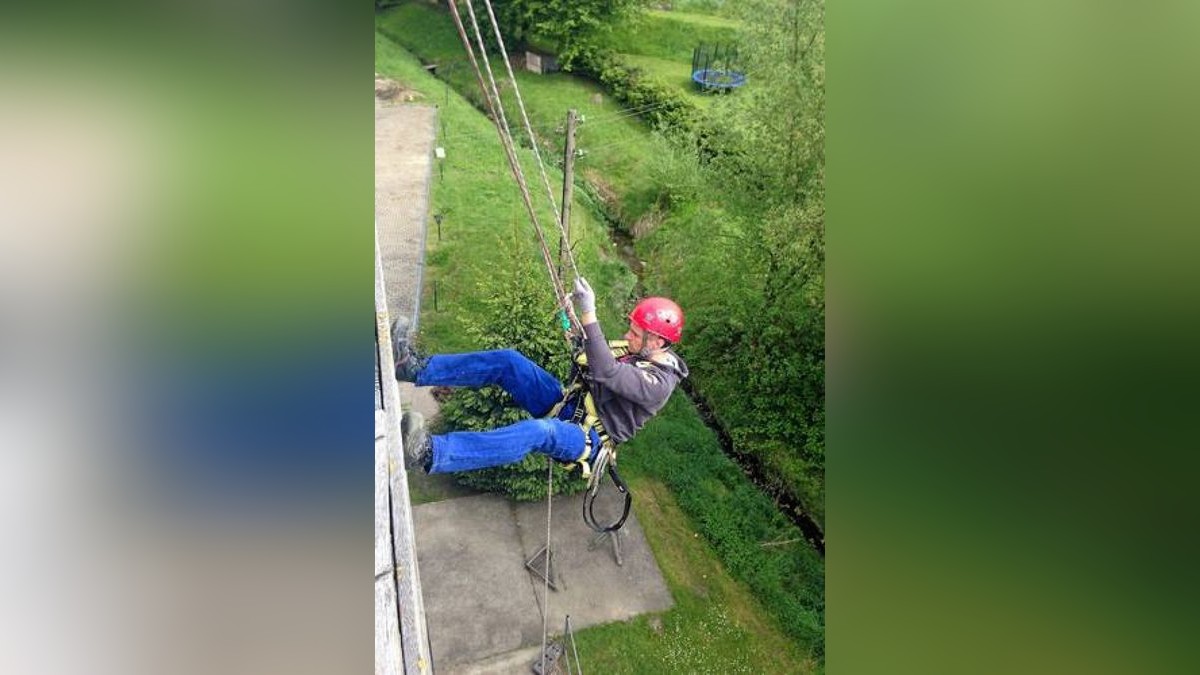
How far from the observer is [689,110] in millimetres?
16156

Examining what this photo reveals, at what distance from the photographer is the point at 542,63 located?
20.3 m

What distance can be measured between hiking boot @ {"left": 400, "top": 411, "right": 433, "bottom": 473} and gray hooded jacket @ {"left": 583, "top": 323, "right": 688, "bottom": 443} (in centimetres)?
91

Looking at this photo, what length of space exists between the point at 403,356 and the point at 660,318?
4.97 feet

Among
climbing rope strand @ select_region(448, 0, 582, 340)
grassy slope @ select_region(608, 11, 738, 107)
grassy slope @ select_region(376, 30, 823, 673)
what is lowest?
grassy slope @ select_region(376, 30, 823, 673)

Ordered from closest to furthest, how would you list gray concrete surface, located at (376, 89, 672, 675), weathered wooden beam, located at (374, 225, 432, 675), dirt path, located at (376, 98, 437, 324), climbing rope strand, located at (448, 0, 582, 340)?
1. weathered wooden beam, located at (374, 225, 432, 675)
2. climbing rope strand, located at (448, 0, 582, 340)
3. gray concrete surface, located at (376, 89, 672, 675)
4. dirt path, located at (376, 98, 437, 324)

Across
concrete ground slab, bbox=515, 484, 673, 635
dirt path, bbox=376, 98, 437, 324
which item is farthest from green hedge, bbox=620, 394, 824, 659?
dirt path, bbox=376, 98, 437, 324

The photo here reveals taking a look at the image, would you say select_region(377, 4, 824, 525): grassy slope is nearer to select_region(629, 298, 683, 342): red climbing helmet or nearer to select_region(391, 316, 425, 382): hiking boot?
Result: select_region(629, 298, 683, 342): red climbing helmet

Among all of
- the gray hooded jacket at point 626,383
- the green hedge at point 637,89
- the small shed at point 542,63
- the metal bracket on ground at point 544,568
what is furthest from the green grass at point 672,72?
the gray hooded jacket at point 626,383

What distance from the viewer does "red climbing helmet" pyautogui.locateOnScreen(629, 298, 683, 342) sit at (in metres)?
4.26
